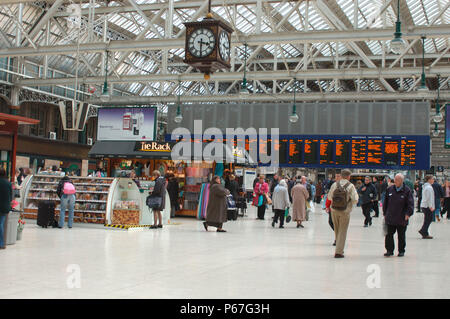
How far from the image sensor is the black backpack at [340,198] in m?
9.38

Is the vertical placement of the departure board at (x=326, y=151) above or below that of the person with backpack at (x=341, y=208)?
above

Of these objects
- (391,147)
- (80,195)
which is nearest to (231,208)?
(80,195)

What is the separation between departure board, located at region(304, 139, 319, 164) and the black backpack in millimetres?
15717

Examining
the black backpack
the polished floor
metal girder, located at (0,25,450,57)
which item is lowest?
the polished floor

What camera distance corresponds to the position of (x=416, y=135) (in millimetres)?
24625

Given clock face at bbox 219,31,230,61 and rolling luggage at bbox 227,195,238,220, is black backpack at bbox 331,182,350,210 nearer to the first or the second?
clock face at bbox 219,31,230,61

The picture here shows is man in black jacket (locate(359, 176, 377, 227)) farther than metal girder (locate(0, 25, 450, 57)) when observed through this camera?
Yes

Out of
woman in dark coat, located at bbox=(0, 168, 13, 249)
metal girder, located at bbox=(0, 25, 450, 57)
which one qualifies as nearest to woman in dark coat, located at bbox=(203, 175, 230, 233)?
metal girder, located at bbox=(0, 25, 450, 57)

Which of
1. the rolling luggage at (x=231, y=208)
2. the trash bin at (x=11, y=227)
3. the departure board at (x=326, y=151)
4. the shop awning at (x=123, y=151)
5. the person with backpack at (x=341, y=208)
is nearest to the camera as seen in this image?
the person with backpack at (x=341, y=208)

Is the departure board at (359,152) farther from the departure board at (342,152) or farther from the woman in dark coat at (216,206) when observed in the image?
the woman in dark coat at (216,206)

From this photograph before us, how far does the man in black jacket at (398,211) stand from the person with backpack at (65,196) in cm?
808

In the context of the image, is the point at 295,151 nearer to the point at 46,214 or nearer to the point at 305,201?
the point at 305,201

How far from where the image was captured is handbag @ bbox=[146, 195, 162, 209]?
14250 millimetres

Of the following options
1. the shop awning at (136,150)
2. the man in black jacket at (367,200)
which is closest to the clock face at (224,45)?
the man in black jacket at (367,200)
